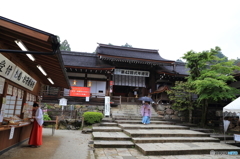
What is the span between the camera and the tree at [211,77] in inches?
406

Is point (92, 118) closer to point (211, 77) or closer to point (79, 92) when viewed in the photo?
point (79, 92)

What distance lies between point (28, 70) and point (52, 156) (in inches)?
133

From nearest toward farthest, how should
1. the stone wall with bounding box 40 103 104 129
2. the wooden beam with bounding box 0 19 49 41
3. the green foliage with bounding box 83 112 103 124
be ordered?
the wooden beam with bounding box 0 19 49 41 → the green foliage with bounding box 83 112 103 124 → the stone wall with bounding box 40 103 104 129

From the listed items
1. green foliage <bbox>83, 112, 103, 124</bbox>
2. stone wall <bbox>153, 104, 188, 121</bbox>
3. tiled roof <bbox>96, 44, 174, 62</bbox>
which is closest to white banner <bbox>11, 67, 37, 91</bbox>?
green foliage <bbox>83, 112, 103, 124</bbox>

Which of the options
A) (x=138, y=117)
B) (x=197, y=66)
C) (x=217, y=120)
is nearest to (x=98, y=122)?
(x=138, y=117)

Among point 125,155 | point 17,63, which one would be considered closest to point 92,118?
point 125,155

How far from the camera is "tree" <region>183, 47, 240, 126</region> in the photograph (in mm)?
10312

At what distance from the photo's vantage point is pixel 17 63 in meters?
5.13

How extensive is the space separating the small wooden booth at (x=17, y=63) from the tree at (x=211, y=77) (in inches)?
366

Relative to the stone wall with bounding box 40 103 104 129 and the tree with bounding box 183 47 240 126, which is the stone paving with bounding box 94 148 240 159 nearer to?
the tree with bounding box 183 47 240 126

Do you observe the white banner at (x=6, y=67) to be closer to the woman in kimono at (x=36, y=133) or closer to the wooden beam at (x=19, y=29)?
the wooden beam at (x=19, y=29)

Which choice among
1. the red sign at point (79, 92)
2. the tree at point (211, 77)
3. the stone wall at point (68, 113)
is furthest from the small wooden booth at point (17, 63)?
the tree at point (211, 77)

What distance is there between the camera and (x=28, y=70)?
6262mm

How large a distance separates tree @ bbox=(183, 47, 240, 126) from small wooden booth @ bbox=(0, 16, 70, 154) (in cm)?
929
